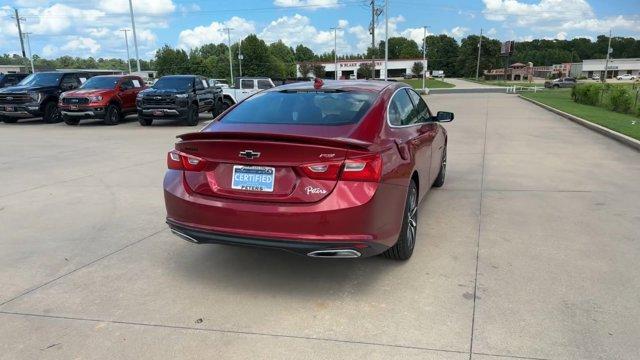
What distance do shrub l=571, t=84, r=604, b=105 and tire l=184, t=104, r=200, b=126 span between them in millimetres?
20633

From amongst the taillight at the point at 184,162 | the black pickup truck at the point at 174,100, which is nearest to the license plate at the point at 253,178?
the taillight at the point at 184,162

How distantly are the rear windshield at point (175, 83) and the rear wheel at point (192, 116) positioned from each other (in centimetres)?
69

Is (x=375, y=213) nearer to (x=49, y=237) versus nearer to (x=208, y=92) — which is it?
(x=49, y=237)

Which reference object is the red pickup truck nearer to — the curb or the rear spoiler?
the rear spoiler

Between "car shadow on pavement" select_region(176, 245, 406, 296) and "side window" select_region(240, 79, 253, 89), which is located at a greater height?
"side window" select_region(240, 79, 253, 89)

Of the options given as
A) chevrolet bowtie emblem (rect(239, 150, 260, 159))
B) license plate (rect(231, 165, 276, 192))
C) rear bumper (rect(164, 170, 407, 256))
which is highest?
chevrolet bowtie emblem (rect(239, 150, 260, 159))

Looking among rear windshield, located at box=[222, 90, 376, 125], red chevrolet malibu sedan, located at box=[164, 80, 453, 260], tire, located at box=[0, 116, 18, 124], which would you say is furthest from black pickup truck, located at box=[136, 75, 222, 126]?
red chevrolet malibu sedan, located at box=[164, 80, 453, 260]

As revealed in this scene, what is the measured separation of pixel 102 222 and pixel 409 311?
3824mm

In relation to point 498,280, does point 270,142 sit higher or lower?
higher

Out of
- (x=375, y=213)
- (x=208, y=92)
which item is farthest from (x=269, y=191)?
(x=208, y=92)

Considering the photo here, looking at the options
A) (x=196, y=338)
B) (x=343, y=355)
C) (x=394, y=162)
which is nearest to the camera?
(x=343, y=355)

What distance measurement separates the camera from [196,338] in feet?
10.5

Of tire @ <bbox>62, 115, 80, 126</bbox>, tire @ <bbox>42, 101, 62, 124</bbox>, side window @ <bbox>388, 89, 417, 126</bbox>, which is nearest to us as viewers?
side window @ <bbox>388, 89, 417, 126</bbox>

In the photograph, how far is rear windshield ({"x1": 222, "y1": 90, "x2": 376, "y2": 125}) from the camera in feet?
13.5
